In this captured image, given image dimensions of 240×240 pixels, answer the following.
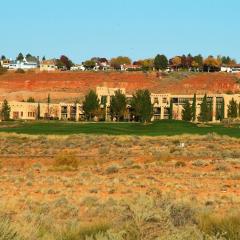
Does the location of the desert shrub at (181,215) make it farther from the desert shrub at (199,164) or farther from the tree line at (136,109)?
the tree line at (136,109)

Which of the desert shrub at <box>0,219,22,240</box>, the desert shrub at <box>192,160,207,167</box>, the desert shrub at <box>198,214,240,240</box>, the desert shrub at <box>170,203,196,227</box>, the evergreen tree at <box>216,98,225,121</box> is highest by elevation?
the evergreen tree at <box>216,98,225,121</box>

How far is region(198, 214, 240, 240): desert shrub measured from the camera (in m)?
8.91

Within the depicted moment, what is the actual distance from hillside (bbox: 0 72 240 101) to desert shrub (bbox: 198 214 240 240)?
145 meters

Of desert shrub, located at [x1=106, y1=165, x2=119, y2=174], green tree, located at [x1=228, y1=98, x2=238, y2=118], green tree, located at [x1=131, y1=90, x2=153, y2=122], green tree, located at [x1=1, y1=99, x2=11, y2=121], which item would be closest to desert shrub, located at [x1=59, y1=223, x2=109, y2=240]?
desert shrub, located at [x1=106, y1=165, x2=119, y2=174]

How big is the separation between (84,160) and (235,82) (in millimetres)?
135507

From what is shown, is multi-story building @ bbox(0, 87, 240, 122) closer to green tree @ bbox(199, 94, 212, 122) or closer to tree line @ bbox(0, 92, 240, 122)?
tree line @ bbox(0, 92, 240, 122)

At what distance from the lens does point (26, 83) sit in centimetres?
17638

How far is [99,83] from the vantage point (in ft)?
573

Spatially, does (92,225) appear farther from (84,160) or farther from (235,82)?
(235,82)

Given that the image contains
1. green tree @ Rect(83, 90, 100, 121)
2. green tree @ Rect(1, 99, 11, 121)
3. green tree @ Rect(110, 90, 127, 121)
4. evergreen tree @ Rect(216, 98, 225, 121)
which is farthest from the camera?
evergreen tree @ Rect(216, 98, 225, 121)

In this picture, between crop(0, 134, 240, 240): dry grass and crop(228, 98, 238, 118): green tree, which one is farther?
crop(228, 98, 238, 118): green tree

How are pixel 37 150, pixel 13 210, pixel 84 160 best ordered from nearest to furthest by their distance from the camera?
pixel 13 210 < pixel 84 160 < pixel 37 150

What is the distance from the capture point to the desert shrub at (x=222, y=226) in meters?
8.91

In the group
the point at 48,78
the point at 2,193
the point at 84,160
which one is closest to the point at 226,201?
the point at 2,193
